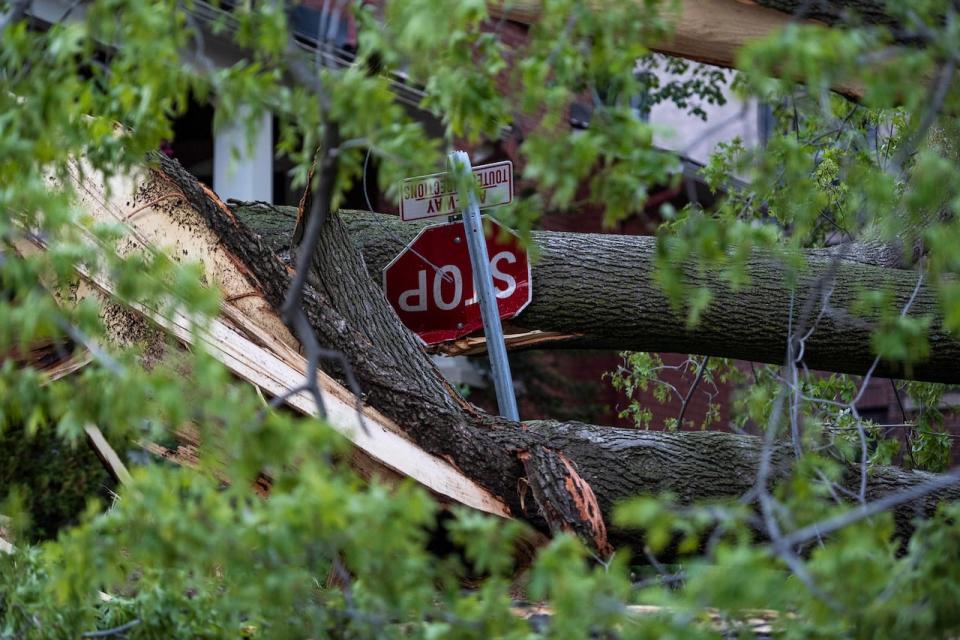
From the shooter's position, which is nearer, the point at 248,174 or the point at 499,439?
the point at 499,439

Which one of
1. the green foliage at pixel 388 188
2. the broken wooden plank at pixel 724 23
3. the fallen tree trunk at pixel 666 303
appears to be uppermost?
the broken wooden plank at pixel 724 23

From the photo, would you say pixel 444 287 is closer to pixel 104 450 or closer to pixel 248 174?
pixel 104 450

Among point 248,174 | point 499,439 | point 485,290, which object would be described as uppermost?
point 485,290

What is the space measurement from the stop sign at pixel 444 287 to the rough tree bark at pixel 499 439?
1.26 feet

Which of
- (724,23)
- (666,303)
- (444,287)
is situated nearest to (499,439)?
(444,287)

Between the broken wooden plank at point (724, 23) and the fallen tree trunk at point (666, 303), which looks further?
the fallen tree trunk at point (666, 303)

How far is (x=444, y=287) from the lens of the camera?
5.46m

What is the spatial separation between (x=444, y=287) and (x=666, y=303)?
898mm

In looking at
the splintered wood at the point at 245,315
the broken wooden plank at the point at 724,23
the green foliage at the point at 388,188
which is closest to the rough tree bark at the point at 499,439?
the splintered wood at the point at 245,315

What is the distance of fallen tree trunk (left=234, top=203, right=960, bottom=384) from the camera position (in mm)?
5438

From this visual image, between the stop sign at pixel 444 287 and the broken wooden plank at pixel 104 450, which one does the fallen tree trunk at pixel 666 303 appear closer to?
the stop sign at pixel 444 287

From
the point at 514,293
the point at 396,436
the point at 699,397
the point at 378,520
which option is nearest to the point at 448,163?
the point at 378,520

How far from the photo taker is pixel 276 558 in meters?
2.43

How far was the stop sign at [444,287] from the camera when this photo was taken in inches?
212
